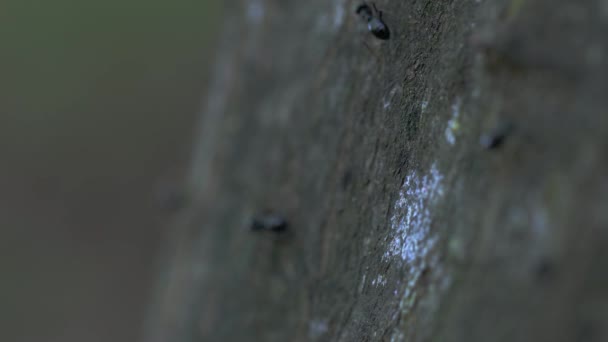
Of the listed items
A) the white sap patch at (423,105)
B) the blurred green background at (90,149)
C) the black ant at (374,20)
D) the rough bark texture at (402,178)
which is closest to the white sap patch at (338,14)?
the rough bark texture at (402,178)

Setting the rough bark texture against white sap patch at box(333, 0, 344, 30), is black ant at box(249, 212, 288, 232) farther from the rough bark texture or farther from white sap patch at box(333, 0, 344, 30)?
white sap patch at box(333, 0, 344, 30)

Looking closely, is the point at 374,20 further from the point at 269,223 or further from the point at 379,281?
the point at 269,223

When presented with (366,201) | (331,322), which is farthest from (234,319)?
(366,201)

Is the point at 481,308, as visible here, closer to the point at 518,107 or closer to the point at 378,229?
the point at 518,107

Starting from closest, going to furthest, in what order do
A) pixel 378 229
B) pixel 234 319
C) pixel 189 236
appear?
pixel 378 229, pixel 234 319, pixel 189 236

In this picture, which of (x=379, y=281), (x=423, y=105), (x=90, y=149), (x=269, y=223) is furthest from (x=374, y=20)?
(x=90, y=149)

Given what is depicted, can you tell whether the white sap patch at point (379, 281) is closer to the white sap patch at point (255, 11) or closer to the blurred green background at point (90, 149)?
the white sap patch at point (255, 11)
